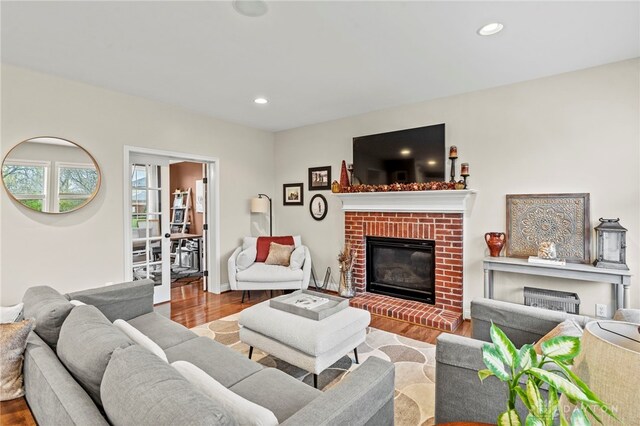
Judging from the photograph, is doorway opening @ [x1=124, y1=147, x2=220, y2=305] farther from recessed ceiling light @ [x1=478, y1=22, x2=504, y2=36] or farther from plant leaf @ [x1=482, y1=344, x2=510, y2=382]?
plant leaf @ [x1=482, y1=344, x2=510, y2=382]

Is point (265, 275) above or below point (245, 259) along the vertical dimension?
below

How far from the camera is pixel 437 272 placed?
373 centimetres

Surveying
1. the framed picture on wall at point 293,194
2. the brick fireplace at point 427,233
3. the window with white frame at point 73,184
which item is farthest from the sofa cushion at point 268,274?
the window with white frame at point 73,184

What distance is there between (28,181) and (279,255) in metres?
2.83

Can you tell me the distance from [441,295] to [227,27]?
135 inches

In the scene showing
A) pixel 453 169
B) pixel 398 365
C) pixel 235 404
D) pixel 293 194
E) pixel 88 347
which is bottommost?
pixel 398 365

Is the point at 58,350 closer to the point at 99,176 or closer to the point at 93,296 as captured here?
the point at 93,296

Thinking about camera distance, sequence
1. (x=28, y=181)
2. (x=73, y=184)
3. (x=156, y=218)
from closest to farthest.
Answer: (x=28, y=181), (x=73, y=184), (x=156, y=218)

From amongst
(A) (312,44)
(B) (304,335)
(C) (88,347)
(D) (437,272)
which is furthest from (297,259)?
(C) (88,347)

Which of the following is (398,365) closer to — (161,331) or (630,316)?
(630,316)

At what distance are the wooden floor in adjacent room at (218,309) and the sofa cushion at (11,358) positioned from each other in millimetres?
2006

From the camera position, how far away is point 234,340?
9.86 ft

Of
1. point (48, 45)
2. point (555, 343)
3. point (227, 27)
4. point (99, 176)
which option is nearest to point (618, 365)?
point (555, 343)

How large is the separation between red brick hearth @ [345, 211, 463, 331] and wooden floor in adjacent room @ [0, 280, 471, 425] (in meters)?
0.10
